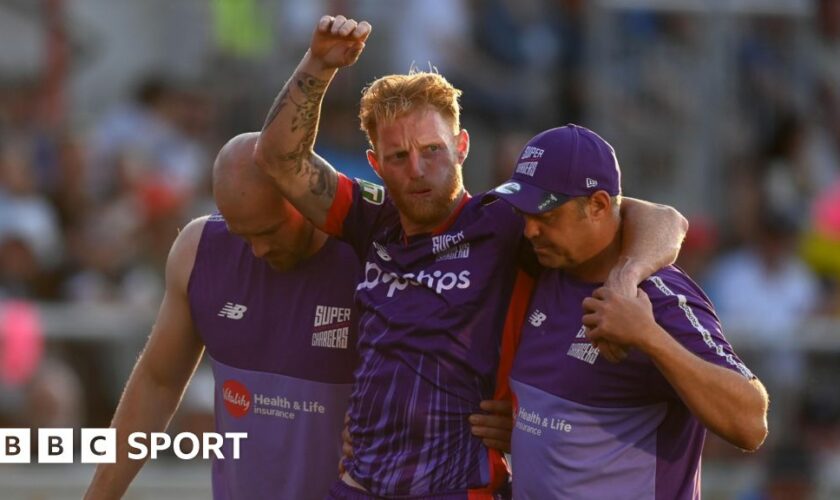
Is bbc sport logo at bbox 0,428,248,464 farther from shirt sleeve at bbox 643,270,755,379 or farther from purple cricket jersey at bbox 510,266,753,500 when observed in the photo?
shirt sleeve at bbox 643,270,755,379

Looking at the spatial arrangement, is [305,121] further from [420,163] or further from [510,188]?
[510,188]

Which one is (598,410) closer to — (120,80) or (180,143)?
(180,143)

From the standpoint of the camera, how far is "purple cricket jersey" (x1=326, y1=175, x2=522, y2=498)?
518cm

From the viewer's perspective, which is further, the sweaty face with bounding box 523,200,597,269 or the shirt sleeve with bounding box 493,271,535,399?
the shirt sleeve with bounding box 493,271,535,399

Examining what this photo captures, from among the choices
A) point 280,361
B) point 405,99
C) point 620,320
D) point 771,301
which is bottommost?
point 771,301

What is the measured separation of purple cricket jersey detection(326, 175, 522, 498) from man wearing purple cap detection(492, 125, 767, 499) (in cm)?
15

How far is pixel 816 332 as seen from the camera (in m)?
10.2

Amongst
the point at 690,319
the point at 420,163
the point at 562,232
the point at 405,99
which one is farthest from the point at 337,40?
the point at 690,319

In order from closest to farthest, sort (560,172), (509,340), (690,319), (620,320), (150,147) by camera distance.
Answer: (620,320), (690,319), (560,172), (509,340), (150,147)

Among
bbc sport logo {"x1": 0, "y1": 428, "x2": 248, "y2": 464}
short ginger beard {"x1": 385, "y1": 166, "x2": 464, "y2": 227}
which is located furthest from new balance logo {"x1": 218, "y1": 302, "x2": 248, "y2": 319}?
short ginger beard {"x1": 385, "y1": 166, "x2": 464, "y2": 227}

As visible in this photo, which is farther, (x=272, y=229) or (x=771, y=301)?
(x=771, y=301)

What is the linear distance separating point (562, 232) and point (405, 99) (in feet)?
2.28

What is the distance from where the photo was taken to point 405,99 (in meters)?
5.30

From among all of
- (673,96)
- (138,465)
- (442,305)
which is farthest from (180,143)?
(442,305)
